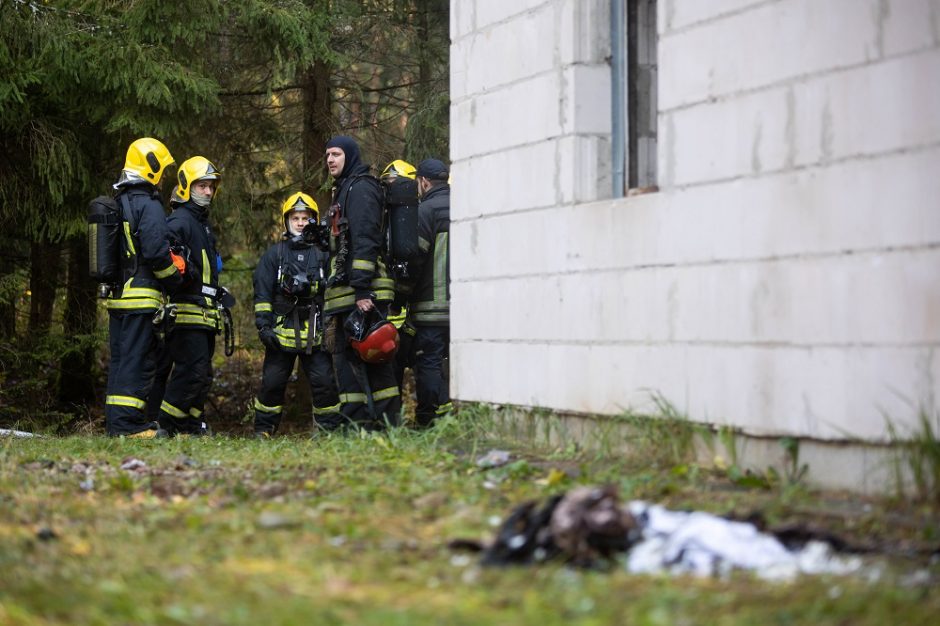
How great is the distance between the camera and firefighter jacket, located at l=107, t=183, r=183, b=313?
9.61 metres

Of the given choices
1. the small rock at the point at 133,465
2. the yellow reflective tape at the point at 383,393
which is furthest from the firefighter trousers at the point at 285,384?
the small rock at the point at 133,465

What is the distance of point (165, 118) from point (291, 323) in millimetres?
2439

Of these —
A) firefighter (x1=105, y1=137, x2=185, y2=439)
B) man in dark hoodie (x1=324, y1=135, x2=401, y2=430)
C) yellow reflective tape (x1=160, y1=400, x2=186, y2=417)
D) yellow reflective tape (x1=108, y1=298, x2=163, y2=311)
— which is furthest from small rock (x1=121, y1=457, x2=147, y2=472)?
yellow reflective tape (x1=160, y1=400, x2=186, y2=417)

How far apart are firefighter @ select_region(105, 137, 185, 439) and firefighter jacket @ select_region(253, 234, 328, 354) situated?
1249mm

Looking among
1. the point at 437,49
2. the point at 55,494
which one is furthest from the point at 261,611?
the point at 437,49

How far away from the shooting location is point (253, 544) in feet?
14.5

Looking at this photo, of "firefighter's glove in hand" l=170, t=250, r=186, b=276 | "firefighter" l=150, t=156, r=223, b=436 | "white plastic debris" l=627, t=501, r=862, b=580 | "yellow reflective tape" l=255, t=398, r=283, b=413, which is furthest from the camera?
"yellow reflective tape" l=255, t=398, r=283, b=413

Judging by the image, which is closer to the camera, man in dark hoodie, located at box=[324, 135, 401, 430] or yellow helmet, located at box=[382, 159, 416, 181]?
man in dark hoodie, located at box=[324, 135, 401, 430]

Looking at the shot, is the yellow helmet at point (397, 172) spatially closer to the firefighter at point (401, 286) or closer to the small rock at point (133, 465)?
the firefighter at point (401, 286)

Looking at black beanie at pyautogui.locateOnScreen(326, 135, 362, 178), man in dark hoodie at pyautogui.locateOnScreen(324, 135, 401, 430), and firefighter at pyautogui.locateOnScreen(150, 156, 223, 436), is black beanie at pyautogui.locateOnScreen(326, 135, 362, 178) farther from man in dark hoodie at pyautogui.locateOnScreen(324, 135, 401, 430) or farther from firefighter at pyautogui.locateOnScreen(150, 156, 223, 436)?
firefighter at pyautogui.locateOnScreen(150, 156, 223, 436)

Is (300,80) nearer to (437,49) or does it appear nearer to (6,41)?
(437,49)

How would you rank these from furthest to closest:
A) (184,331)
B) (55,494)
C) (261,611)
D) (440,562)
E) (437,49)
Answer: (437,49)
(184,331)
(55,494)
(440,562)
(261,611)

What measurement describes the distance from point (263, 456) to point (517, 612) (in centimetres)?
417

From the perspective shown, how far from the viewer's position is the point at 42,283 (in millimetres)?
13836
